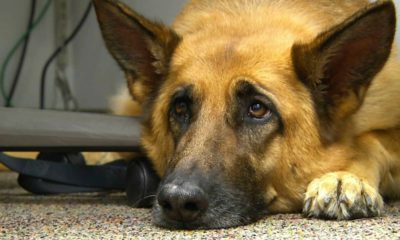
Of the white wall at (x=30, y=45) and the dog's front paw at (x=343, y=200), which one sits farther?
the white wall at (x=30, y=45)

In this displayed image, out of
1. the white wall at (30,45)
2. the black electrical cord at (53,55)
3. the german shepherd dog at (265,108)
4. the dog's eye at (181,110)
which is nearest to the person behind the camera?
the german shepherd dog at (265,108)

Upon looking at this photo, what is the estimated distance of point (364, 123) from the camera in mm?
1677

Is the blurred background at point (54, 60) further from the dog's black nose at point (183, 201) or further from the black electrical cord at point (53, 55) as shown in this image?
the dog's black nose at point (183, 201)

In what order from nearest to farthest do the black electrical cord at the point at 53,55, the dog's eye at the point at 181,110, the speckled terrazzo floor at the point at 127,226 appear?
the speckled terrazzo floor at the point at 127,226 < the dog's eye at the point at 181,110 < the black electrical cord at the point at 53,55

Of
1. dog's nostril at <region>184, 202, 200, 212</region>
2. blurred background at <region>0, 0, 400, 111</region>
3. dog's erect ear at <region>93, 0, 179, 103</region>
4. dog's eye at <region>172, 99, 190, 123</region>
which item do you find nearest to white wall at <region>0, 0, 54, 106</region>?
blurred background at <region>0, 0, 400, 111</region>

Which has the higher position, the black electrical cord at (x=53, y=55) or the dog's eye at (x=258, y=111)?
the dog's eye at (x=258, y=111)

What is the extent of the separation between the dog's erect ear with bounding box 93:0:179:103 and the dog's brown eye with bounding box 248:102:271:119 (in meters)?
0.33

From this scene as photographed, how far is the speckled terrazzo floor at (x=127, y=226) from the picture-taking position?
4.06 ft

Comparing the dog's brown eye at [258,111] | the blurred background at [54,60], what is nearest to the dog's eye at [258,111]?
the dog's brown eye at [258,111]

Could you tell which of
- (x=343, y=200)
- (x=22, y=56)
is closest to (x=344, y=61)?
(x=343, y=200)

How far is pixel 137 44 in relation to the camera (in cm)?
177

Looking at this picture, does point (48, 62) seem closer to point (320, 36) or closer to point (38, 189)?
point (38, 189)

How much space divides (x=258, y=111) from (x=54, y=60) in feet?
7.65

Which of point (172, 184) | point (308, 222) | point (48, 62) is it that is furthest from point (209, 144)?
point (48, 62)
